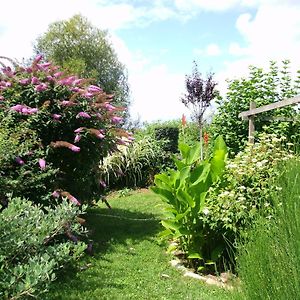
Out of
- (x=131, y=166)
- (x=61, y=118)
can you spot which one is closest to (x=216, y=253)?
(x=61, y=118)

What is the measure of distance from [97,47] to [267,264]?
994 inches

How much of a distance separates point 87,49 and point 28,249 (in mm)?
24061

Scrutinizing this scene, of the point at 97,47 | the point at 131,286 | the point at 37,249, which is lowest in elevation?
the point at 131,286

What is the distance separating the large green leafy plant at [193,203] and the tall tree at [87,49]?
20837mm

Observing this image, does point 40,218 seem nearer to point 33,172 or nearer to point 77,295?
point 77,295

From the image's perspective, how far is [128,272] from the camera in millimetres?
4719

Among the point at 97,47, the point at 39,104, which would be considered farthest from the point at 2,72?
the point at 97,47

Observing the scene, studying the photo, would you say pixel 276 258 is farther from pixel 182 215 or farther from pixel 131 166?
pixel 131 166

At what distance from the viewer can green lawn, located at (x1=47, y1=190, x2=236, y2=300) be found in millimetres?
4090

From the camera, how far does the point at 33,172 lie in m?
5.38

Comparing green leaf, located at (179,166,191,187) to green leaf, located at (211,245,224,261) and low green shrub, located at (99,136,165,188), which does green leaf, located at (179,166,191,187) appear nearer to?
green leaf, located at (211,245,224,261)

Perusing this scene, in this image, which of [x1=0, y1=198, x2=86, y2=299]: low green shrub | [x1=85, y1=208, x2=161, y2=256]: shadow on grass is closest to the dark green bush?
[x1=85, y1=208, x2=161, y2=256]: shadow on grass

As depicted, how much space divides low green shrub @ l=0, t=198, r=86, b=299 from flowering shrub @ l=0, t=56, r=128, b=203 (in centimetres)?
230

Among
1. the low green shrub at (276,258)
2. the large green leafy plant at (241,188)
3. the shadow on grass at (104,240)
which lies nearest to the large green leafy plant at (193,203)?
the large green leafy plant at (241,188)
